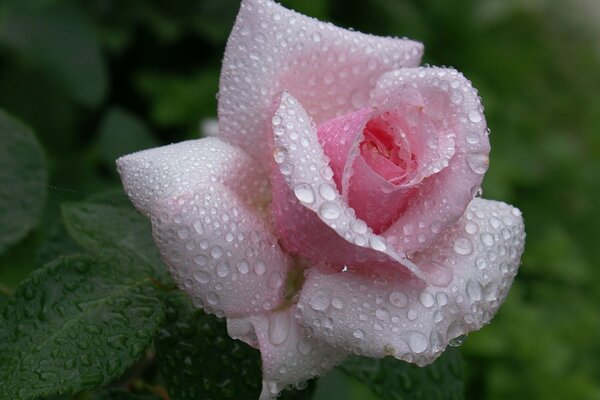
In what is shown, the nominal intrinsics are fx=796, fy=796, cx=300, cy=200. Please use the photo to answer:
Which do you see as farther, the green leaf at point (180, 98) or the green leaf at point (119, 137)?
the green leaf at point (180, 98)

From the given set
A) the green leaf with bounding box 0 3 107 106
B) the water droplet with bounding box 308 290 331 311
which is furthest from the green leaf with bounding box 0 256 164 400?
the green leaf with bounding box 0 3 107 106

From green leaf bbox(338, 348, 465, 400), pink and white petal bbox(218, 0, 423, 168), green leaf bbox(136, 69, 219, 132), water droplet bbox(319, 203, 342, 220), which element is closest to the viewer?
water droplet bbox(319, 203, 342, 220)

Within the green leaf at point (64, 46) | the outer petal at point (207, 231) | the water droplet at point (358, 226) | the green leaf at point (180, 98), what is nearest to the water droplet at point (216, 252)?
the outer petal at point (207, 231)

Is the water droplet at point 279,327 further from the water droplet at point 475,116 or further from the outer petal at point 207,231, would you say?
the water droplet at point 475,116

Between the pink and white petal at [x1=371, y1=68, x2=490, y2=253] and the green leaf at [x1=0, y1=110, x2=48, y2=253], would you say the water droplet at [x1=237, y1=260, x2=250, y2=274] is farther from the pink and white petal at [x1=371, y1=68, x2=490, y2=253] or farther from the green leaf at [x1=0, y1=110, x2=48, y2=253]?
the green leaf at [x1=0, y1=110, x2=48, y2=253]

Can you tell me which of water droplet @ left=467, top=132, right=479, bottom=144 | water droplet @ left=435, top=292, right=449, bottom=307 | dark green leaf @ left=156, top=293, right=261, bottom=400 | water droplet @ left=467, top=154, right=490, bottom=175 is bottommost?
dark green leaf @ left=156, top=293, right=261, bottom=400

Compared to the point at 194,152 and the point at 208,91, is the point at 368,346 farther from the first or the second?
the point at 208,91

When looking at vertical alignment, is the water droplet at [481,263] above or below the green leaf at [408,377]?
above

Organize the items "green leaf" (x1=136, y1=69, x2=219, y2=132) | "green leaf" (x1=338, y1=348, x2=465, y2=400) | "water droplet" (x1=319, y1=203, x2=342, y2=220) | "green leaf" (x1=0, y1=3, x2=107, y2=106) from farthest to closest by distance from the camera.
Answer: "green leaf" (x1=136, y1=69, x2=219, y2=132), "green leaf" (x1=0, y1=3, x2=107, y2=106), "green leaf" (x1=338, y1=348, x2=465, y2=400), "water droplet" (x1=319, y1=203, x2=342, y2=220)
